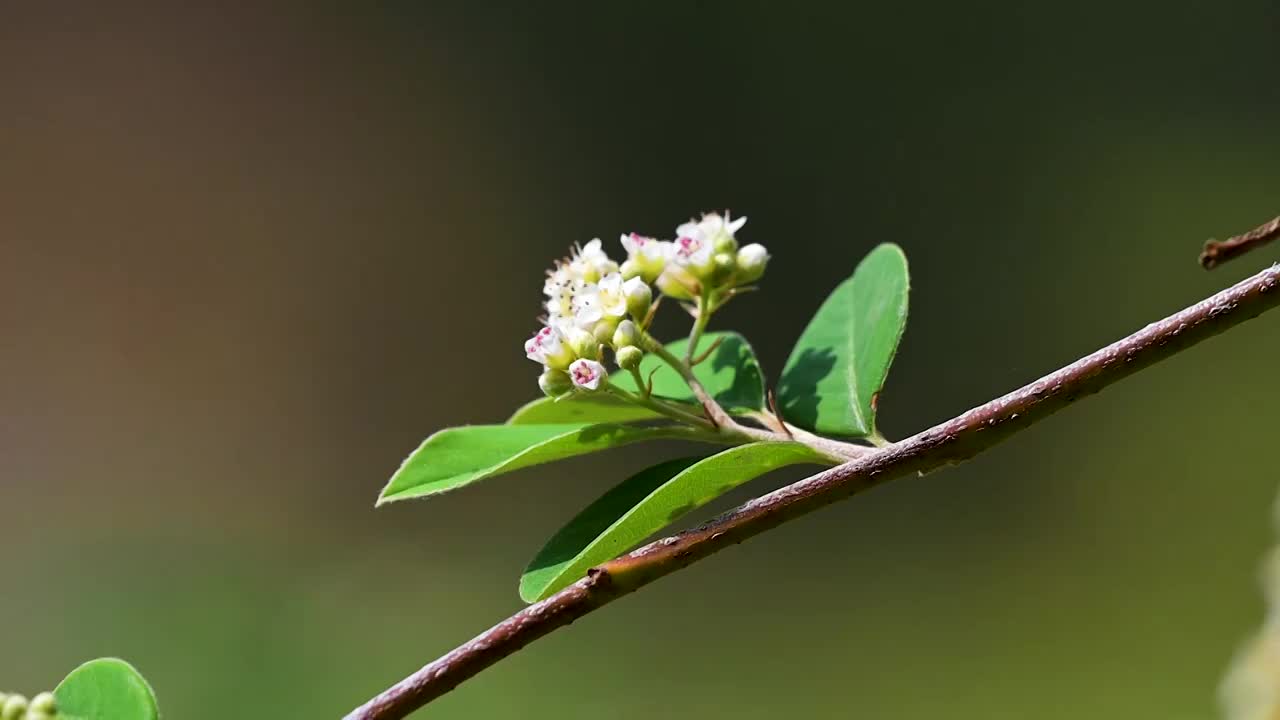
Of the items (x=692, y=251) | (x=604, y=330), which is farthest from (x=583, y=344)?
(x=692, y=251)

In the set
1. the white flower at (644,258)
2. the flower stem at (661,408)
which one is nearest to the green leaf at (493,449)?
the flower stem at (661,408)

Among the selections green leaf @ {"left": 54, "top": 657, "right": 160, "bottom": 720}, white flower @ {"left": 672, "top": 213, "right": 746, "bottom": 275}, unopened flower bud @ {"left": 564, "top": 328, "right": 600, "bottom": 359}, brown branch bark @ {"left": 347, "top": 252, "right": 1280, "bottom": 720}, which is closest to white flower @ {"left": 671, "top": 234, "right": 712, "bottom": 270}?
white flower @ {"left": 672, "top": 213, "right": 746, "bottom": 275}

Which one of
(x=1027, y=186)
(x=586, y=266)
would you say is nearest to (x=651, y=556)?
(x=586, y=266)

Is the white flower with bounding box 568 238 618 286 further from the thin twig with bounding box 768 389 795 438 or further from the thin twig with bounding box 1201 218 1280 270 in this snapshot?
the thin twig with bounding box 1201 218 1280 270

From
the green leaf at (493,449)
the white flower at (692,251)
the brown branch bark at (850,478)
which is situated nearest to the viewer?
the brown branch bark at (850,478)

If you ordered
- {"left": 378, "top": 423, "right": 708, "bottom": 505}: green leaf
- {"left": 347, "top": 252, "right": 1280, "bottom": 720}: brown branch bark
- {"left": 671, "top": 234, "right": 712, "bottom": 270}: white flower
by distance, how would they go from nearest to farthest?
1. {"left": 347, "top": 252, "right": 1280, "bottom": 720}: brown branch bark
2. {"left": 378, "top": 423, "right": 708, "bottom": 505}: green leaf
3. {"left": 671, "top": 234, "right": 712, "bottom": 270}: white flower

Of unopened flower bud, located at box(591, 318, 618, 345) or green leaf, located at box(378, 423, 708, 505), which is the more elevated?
unopened flower bud, located at box(591, 318, 618, 345)

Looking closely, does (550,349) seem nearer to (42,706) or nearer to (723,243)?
(723,243)

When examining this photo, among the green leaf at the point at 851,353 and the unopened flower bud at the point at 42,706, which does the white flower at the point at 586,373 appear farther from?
the unopened flower bud at the point at 42,706
